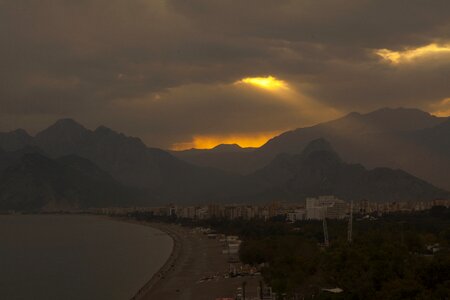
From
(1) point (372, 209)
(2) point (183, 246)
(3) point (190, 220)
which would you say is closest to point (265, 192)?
(3) point (190, 220)

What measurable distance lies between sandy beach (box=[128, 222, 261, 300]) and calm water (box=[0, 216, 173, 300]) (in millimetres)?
1147

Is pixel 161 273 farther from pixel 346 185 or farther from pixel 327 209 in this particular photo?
pixel 346 185

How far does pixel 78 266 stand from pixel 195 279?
40.2ft

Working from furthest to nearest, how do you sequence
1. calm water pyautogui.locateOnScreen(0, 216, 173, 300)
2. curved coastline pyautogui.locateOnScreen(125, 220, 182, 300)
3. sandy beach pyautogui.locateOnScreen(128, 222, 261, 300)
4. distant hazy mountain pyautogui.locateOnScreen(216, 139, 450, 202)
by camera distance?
distant hazy mountain pyautogui.locateOnScreen(216, 139, 450, 202) → calm water pyautogui.locateOnScreen(0, 216, 173, 300) → curved coastline pyautogui.locateOnScreen(125, 220, 182, 300) → sandy beach pyautogui.locateOnScreen(128, 222, 261, 300)

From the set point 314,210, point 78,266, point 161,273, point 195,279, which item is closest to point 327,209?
point 314,210

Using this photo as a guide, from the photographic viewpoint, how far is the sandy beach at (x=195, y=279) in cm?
2923

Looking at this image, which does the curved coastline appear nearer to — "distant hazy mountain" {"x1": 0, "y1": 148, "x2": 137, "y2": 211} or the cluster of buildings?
the cluster of buildings

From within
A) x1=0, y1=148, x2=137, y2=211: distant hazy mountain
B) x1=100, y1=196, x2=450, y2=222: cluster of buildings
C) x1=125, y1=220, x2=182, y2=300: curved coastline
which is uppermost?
x1=0, y1=148, x2=137, y2=211: distant hazy mountain

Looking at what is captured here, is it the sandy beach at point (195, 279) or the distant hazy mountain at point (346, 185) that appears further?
the distant hazy mountain at point (346, 185)

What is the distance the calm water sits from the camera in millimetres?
33469

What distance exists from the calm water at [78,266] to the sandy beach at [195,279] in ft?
3.76

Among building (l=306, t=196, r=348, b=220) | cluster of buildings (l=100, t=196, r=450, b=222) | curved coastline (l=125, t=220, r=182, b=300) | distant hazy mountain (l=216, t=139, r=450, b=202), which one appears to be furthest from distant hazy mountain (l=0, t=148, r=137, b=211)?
curved coastline (l=125, t=220, r=182, b=300)

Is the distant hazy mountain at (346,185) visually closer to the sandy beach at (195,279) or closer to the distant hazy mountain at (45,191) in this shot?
the distant hazy mountain at (45,191)

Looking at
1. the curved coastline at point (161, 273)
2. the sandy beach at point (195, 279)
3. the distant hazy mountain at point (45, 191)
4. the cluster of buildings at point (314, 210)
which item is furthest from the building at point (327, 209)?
the distant hazy mountain at point (45, 191)
